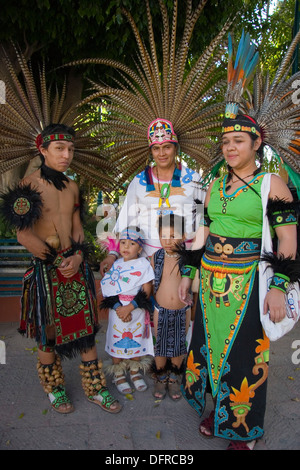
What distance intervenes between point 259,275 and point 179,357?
3.56ft

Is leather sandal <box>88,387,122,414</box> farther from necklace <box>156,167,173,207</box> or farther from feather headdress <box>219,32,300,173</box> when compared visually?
feather headdress <box>219,32,300,173</box>

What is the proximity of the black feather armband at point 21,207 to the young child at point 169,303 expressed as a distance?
2.89 ft

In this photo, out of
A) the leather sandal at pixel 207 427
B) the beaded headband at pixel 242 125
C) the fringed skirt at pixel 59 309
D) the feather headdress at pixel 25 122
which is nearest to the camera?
the beaded headband at pixel 242 125

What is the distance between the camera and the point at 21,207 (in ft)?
7.22

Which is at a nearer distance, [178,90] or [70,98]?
[178,90]

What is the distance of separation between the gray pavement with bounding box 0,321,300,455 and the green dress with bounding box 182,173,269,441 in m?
0.31

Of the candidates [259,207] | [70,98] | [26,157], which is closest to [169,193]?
[259,207]

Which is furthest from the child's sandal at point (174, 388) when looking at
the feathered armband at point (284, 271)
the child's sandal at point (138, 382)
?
the feathered armband at point (284, 271)

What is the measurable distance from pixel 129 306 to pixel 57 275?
1.97 ft

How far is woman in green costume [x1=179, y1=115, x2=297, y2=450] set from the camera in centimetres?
198

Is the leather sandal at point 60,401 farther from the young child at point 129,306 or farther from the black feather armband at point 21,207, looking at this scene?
the black feather armband at point 21,207

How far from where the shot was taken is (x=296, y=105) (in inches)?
84.4

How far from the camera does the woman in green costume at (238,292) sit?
1984 millimetres
